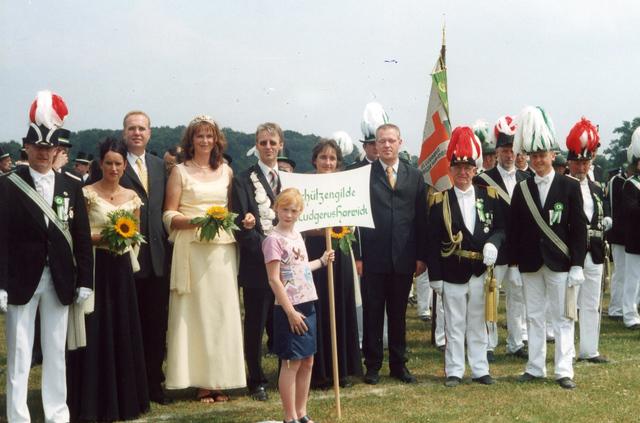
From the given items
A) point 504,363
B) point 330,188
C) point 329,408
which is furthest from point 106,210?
point 504,363

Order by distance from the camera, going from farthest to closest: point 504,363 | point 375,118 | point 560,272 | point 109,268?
point 375,118 < point 504,363 < point 560,272 < point 109,268

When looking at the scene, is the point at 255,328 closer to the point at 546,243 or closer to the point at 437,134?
the point at 546,243

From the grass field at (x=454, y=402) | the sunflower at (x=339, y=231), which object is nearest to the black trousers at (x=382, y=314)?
the grass field at (x=454, y=402)

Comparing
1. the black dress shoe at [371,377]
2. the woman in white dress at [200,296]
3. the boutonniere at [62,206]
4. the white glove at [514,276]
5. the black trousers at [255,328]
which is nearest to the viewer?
the boutonniere at [62,206]

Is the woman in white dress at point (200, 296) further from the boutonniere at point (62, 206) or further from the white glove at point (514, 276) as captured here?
the white glove at point (514, 276)

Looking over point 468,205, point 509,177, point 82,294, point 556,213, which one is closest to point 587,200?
point 509,177

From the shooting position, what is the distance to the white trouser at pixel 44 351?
6555 mm

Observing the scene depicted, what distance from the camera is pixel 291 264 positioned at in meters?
6.52

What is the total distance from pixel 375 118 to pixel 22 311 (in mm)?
5856

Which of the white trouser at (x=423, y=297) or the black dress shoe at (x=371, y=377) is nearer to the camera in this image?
the black dress shoe at (x=371, y=377)

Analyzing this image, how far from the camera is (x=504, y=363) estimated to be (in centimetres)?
948

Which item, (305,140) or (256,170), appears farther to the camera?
(305,140)

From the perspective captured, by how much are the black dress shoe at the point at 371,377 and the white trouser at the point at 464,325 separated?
0.69 metres

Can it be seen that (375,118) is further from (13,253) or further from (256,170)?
(13,253)
